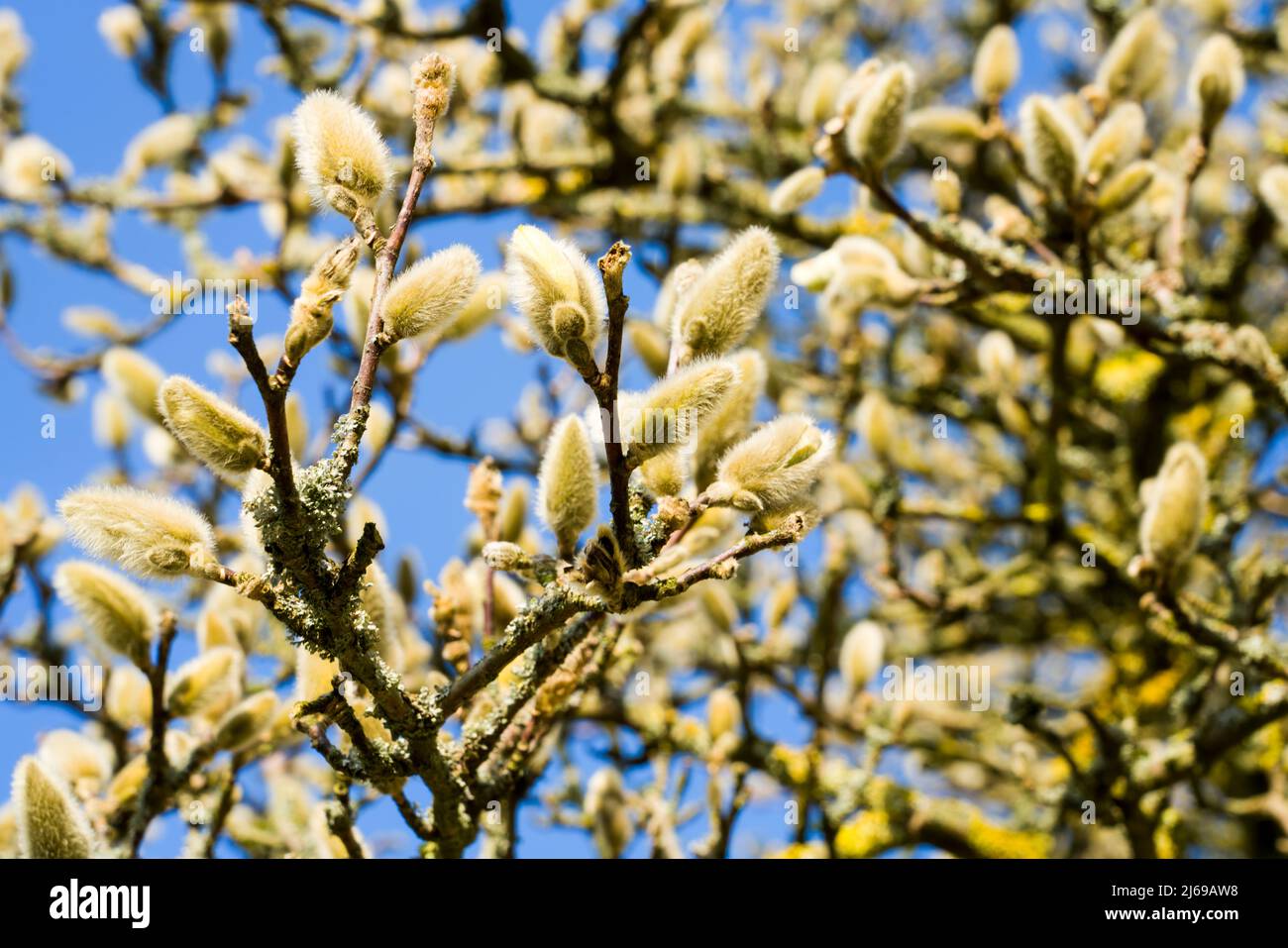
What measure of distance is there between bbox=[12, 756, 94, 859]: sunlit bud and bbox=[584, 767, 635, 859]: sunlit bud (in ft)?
4.73

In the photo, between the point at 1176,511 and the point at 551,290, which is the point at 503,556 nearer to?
the point at 551,290

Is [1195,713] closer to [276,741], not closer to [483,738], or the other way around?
[483,738]

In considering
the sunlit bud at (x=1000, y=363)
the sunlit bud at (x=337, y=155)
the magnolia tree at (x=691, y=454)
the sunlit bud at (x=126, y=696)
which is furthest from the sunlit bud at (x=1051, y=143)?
the sunlit bud at (x=126, y=696)

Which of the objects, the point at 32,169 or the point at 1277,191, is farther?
the point at 32,169

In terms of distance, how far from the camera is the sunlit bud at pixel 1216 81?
2760 mm

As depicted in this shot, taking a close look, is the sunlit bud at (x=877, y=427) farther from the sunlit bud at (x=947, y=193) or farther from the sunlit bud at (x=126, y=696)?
the sunlit bud at (x=126, y=696)

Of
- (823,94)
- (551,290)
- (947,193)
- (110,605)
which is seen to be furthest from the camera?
(823,94)

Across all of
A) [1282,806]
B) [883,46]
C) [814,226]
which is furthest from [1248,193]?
[883,46]

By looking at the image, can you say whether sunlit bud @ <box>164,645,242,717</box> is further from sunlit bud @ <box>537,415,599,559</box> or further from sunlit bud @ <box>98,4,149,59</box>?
sunlit bud @ <box>98,4,149,59</box>

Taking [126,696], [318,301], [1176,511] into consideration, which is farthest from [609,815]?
[318,301]

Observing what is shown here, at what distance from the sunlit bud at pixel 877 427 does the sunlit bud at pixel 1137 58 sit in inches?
43.5

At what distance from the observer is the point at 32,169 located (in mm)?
3752

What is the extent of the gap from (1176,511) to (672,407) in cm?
134

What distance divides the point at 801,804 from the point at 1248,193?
289 cm
